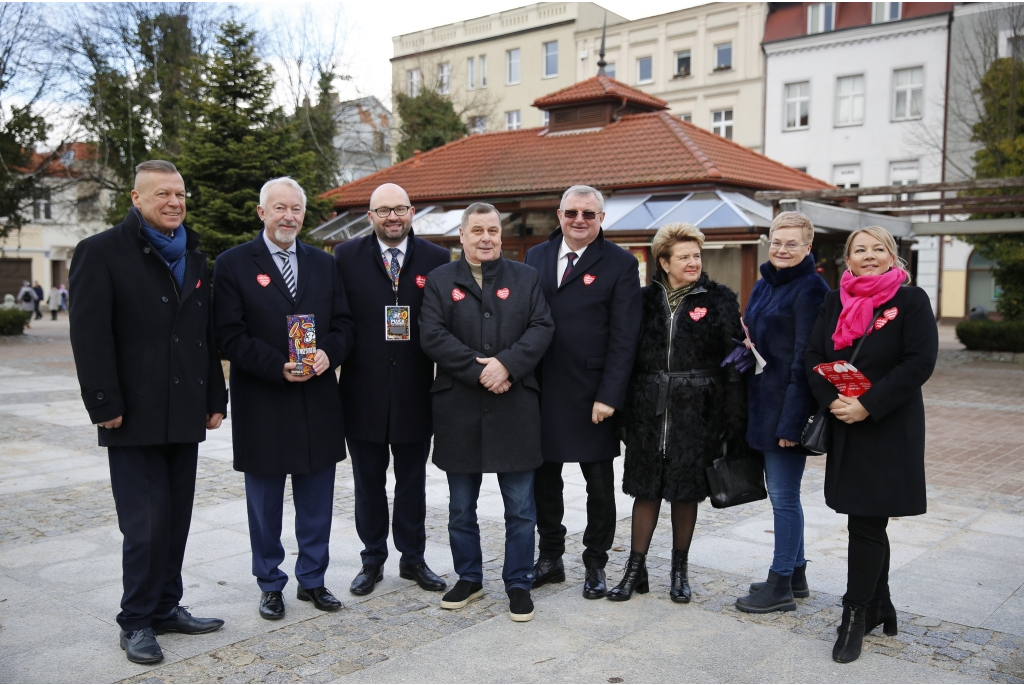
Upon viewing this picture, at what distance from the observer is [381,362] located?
452cm

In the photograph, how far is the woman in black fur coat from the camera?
170 inches

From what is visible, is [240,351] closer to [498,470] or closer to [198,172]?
[498,470]

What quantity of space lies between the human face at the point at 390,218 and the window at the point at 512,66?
37.5 metres

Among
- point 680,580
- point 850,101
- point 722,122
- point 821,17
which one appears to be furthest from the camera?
point 722,122

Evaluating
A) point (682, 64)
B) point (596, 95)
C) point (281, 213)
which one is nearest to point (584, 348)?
point (281, 213)

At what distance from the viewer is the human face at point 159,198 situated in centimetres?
382

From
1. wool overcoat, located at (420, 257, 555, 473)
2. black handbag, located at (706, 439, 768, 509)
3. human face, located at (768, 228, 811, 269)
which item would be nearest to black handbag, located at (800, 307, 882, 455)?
black handbag, located at (706, 439, 768, 509)

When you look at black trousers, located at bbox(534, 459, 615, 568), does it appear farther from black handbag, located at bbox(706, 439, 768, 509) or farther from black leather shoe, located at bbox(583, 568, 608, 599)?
black handbag, located at bbox(706, 439, 768, 509)

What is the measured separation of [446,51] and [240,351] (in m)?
40.2

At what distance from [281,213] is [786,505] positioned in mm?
2907

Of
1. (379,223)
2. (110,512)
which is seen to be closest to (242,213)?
(110,512)

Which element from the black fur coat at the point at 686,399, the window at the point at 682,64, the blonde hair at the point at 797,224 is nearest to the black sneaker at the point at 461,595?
the black fur coat at the point at 686,399

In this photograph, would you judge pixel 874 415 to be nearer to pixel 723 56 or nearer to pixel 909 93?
pixel 909 93

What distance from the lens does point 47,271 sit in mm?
46750
